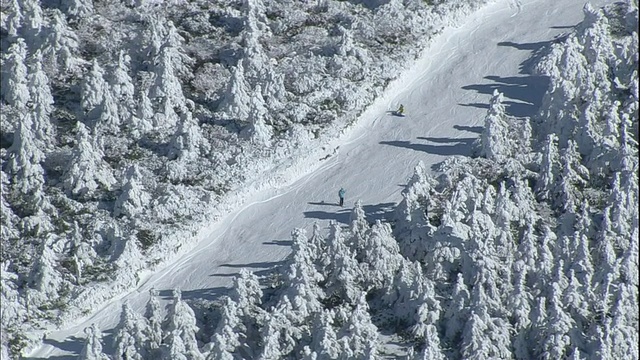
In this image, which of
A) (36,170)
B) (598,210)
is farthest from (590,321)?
(36,170)

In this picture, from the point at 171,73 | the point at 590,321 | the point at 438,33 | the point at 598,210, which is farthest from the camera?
the point at 438,33

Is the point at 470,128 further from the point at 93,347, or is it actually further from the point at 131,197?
the point at 93,347

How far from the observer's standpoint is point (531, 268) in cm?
5059

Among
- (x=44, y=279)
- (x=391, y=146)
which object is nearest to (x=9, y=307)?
(x=44, y=279)

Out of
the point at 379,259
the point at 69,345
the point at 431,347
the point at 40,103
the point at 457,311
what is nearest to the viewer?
the point at 431,347

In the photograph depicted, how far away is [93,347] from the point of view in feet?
155

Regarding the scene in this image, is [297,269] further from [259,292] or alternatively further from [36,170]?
[36,170]

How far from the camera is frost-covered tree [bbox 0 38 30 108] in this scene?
60.5 metres

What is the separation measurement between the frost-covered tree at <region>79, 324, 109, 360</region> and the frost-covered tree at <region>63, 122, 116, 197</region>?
11.1m

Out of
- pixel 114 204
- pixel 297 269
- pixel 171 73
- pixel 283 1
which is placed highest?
pixel 283 1

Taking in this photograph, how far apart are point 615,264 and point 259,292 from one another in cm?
1600

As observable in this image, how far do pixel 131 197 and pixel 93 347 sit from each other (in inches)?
408

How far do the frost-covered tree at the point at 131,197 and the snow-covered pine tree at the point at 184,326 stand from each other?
8651 millimetres

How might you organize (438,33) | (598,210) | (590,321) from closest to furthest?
(590,321) < (598,210) < (438,33)
